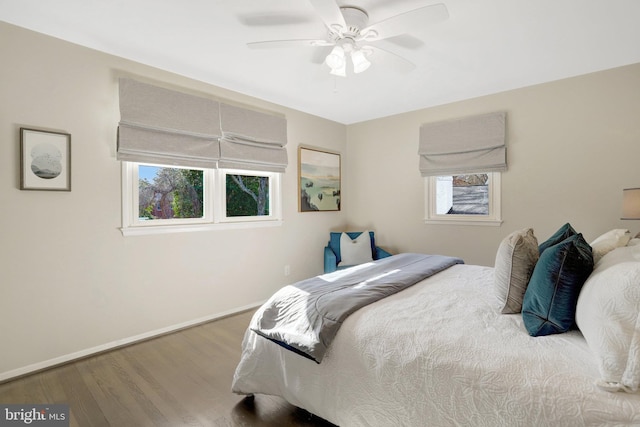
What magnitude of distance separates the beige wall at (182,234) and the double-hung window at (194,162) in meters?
0.13

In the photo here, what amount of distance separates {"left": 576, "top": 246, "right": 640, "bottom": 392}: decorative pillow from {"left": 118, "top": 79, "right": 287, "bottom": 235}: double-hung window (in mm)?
A: 2973

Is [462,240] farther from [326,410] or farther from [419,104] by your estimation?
[326,410]

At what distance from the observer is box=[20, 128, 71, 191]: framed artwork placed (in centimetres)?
221

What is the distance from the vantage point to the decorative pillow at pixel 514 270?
1.55 metres

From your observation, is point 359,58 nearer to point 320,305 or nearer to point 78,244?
point 320,305

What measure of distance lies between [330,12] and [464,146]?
248 cm

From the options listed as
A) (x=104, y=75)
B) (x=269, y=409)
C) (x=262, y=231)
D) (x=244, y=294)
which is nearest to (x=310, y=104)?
(x=262, y=231)

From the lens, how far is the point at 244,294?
11.7 ft

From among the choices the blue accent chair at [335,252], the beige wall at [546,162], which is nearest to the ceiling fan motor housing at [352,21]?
the beige wall at [546,162]

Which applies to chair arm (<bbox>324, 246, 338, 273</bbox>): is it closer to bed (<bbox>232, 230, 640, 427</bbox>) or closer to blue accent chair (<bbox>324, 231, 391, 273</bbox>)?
blue accent chair (<bbox>324, 231, 391, 273</bbox>)

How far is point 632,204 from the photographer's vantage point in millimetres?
2398

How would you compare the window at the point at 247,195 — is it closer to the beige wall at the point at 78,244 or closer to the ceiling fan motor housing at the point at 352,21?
the beige wall at the point at 78,244

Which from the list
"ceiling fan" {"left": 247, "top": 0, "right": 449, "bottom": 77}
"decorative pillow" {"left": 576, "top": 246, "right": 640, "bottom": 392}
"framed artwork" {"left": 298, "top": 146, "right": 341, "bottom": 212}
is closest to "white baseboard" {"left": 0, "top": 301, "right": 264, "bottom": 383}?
"framed artwork" {"left": 298, "top": 146, "right": 341, "bottom": 212}

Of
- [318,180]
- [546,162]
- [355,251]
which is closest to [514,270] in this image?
[546,162]
